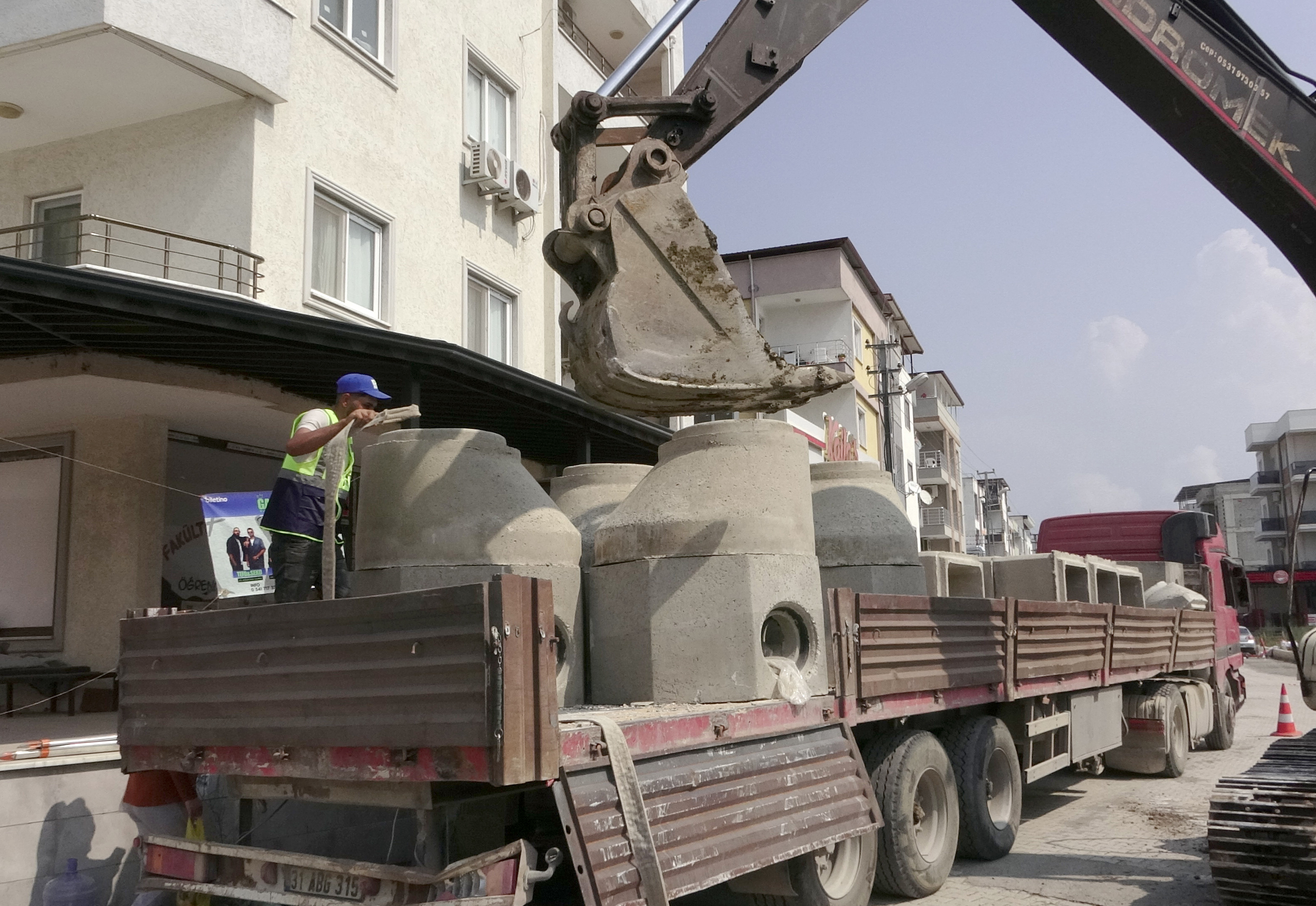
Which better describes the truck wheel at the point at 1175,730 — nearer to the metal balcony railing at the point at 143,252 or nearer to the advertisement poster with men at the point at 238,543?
the advertisement poster with men at the point at 238,543

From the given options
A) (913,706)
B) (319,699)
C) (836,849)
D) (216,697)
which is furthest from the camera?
(913,706)

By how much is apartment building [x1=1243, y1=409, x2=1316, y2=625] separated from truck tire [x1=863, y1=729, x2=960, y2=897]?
5796 cm

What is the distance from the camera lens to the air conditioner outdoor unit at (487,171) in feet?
53.7

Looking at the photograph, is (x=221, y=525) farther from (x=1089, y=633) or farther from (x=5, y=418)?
(x=1089, y=633)

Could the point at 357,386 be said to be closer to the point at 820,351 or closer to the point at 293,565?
the point at 293,565

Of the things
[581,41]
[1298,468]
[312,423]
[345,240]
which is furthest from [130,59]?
[1298,468]

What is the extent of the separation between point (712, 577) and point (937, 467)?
55.6 metres

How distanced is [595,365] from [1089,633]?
6.55 m

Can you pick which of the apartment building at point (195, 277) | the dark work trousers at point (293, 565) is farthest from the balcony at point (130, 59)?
the dark work trousers at point (293, 565)

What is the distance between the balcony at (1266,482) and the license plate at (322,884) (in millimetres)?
78564

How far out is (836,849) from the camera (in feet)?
20.7

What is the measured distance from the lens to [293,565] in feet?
21.0

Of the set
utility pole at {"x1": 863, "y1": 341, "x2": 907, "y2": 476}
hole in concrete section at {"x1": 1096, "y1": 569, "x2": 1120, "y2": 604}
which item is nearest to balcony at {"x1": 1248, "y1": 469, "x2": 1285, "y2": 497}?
utility pole at {"x1": 863, "y1": 341, "x2": 907, "y2": 476}

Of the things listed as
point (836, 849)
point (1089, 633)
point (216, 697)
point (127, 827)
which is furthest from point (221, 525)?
point (1089, 633)
